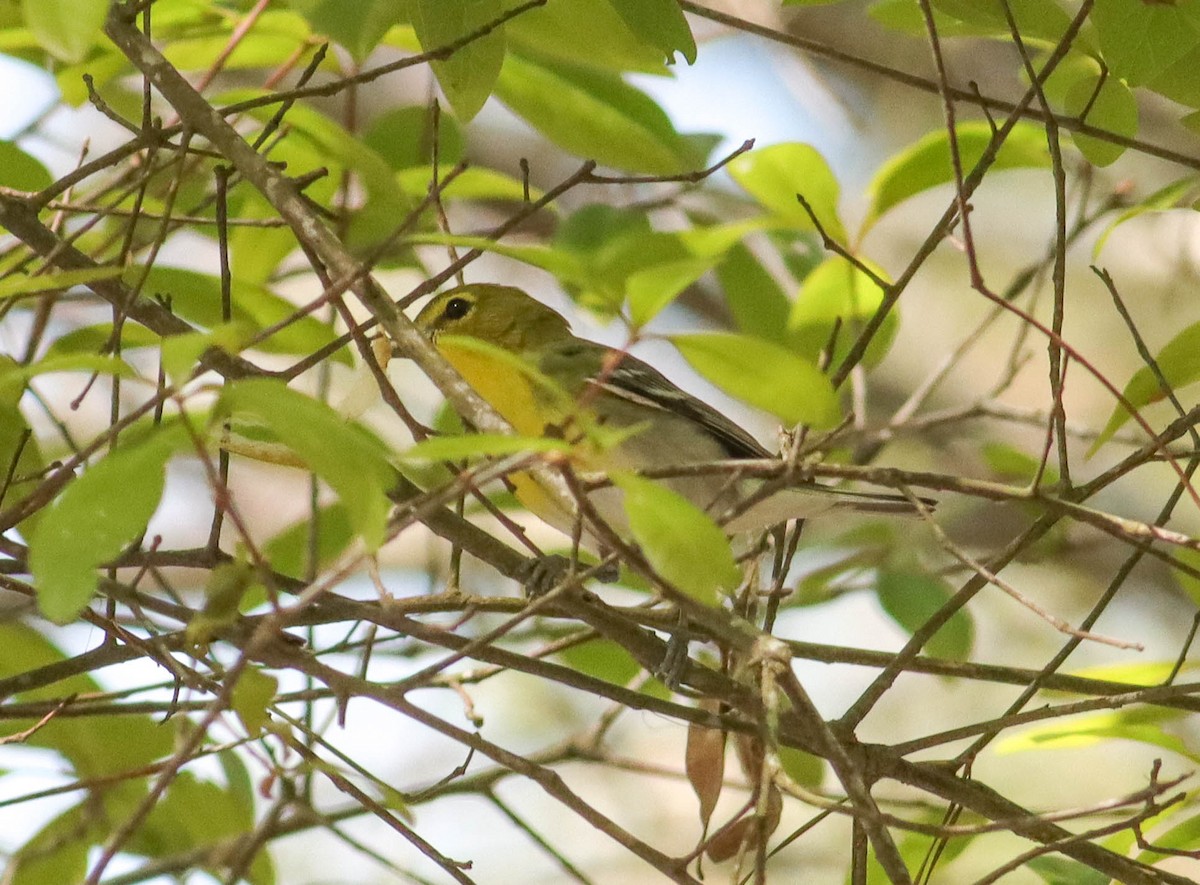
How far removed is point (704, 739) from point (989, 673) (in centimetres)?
54

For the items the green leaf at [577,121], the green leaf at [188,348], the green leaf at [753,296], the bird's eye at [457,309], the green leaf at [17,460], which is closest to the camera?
the green leaf at [188,348]

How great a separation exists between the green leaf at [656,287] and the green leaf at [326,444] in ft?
1.05

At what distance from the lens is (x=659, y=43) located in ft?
6.71

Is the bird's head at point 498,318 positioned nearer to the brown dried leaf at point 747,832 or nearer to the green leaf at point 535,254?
the brown dried leaf at point 747,832

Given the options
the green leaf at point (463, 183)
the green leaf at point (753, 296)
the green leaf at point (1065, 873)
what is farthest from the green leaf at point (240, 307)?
the green leaf at point (1065, 873)

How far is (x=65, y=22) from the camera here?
127 centimetres

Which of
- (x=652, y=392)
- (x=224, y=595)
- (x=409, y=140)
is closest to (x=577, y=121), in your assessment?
(x=409, y=140)

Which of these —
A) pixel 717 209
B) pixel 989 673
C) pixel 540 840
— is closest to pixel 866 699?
pixel 989 673

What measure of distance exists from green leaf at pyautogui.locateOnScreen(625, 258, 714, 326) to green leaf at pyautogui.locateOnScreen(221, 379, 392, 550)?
1.05ft

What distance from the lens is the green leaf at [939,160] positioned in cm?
293

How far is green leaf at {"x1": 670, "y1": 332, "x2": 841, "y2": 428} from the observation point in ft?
4.44

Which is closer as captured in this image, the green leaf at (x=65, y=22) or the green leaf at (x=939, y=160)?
the green leaf at (x=65, y=22)

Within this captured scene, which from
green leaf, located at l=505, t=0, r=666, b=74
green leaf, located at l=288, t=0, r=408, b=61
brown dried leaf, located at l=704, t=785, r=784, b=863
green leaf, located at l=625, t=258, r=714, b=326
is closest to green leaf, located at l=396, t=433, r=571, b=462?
green leaf, located at l=625, t=258, r=714, b=326

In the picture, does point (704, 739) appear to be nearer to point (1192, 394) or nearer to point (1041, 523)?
point (1041, 523)
